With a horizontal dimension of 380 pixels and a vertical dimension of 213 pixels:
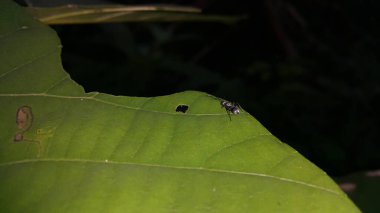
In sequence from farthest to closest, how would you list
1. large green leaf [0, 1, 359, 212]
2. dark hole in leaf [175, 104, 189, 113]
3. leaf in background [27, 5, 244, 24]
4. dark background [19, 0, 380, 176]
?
1. dark background [19, 0, 380, 176]
2. leaf in background [27, 5, 244, 24]
3. dark hole in leaf [175, 104, 189, 113]
4. large green leaf [0, 1, 359, 212]

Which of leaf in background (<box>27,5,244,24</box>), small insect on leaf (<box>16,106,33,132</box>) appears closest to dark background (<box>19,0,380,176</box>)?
leaf in background (<box>27,5,244,24</box>)

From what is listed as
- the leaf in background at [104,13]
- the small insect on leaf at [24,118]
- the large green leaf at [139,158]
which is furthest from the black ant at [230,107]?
the leaf in background at [104,13]

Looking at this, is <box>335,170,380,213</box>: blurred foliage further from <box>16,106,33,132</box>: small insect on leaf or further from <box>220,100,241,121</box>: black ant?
<box>16,106,33,132</box>: small insect on leaf

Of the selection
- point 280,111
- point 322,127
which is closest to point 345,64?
point 322,127

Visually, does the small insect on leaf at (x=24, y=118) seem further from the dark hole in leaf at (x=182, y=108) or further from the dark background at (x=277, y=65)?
the dark background at (x=277, y=65)

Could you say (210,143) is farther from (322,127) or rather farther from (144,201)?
(322,127)

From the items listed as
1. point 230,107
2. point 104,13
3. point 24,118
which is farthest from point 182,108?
point 104,13

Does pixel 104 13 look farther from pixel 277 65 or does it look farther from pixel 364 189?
pixel 277 65
